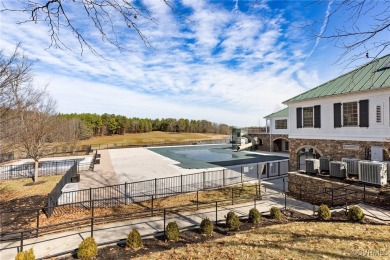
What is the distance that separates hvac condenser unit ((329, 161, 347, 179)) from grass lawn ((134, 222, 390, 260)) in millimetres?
4902

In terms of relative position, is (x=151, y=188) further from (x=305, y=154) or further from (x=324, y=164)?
(x=305, y=154)

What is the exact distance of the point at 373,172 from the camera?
10.8 metres

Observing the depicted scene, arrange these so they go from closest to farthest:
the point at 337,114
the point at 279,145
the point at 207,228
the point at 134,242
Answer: the point at 134,242 → the point at 207,228 → the point at 337,114 → the point at 279,145

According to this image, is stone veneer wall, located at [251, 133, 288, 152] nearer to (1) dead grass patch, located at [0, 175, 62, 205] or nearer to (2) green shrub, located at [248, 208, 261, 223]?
(2) green shrub, located at [248, 208, 261, 223]

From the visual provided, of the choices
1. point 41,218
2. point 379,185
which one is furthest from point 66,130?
point 379,185

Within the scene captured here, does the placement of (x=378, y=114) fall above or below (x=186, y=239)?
above

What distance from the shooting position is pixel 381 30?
3.85 metres

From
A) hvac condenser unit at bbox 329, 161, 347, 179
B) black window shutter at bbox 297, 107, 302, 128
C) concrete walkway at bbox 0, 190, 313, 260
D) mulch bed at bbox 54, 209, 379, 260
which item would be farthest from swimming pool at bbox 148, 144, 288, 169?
mulch bed at bbox 54, 209, 379, 260

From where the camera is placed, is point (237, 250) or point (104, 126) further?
point (104, 126)

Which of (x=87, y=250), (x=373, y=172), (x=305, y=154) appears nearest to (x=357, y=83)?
(x=373, y=172)

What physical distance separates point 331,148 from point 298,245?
1148 cm

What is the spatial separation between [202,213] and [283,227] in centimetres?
336

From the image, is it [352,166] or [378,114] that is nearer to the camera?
[352,166]

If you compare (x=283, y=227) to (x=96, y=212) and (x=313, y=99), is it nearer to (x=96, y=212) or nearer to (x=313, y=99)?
(x=96, y=212)
